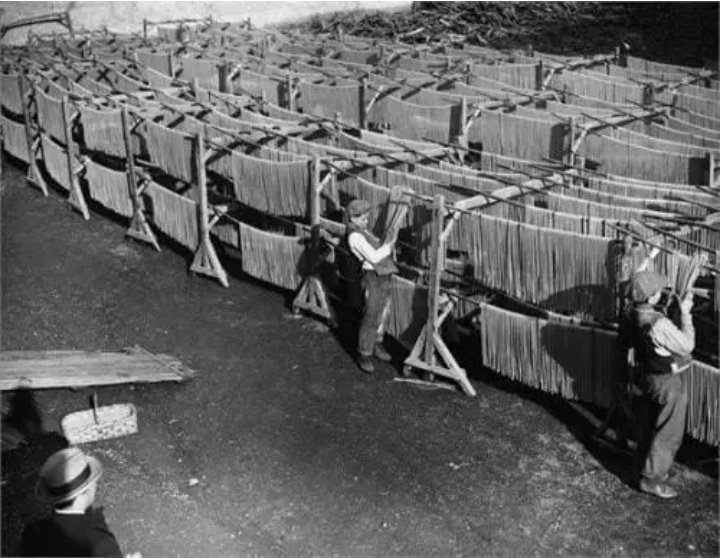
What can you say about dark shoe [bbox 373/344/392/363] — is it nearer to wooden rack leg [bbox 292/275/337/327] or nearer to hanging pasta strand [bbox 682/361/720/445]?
wooden rack leg [bbox 292/275/337/327]

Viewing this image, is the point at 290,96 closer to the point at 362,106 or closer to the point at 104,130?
the point at 362,106

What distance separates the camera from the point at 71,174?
16859 mm

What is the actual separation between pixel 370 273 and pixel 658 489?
4.28 meters

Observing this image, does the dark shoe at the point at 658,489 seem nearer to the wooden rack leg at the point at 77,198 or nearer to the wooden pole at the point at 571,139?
the wooden pole at the point at 571,139

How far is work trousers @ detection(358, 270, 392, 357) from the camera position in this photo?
10508mm

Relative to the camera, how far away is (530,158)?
1495 centimetres

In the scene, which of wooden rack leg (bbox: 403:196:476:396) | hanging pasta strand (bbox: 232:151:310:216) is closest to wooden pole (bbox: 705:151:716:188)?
wooden rack leg (bbox: 403:196:476:396)

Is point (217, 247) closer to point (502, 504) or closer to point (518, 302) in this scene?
point (518, 302)

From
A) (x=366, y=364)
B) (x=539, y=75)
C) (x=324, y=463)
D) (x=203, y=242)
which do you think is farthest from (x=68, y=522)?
(x=539, y=75)

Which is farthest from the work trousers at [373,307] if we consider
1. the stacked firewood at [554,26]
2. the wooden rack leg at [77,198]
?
the stacked firewood at [554,26]

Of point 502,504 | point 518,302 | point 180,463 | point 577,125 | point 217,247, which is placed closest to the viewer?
point 502,504

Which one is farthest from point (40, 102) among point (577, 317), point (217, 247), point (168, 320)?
point (577, 317)

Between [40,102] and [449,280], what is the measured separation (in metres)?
11.6

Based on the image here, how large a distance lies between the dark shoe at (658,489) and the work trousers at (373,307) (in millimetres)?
3866
